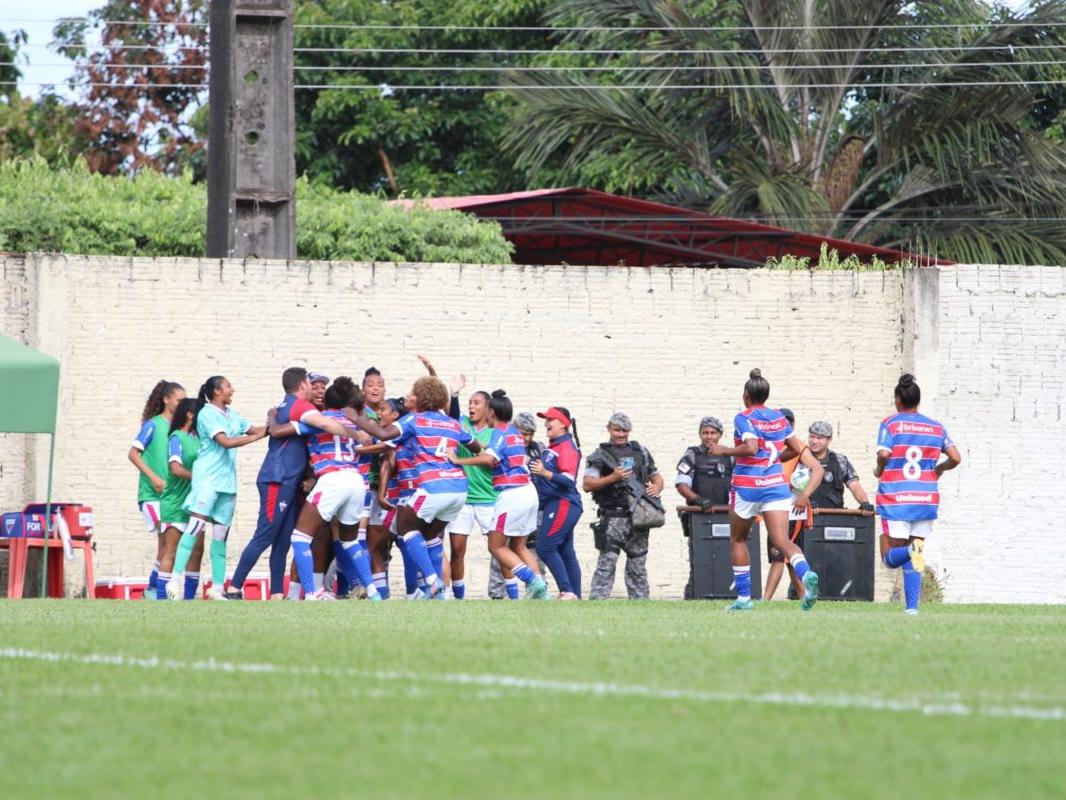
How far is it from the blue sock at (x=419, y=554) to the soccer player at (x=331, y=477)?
1.26 ft

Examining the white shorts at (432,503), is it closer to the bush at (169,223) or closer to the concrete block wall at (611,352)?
the concrete block wall at (611,352)

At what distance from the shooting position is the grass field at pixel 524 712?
520 centimetres

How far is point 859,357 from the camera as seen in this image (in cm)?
1923

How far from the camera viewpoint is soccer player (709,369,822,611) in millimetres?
13453

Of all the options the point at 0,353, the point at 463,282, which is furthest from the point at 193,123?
the point at 0,353

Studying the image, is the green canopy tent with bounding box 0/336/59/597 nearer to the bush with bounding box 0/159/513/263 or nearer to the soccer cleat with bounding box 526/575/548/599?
the bush with bounding box 0/159/513/263

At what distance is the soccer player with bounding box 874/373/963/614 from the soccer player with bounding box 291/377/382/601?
406 centimetres

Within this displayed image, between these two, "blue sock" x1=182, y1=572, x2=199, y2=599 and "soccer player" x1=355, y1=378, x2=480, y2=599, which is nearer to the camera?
"soccer player" x1=355, y1=378, x2=480, y2=599

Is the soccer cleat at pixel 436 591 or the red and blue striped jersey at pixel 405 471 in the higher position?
the red and blue striped jersey at pixel 405 471

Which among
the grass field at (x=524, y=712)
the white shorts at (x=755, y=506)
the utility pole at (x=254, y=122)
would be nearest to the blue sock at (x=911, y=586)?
the white shorts at (x=755, y=506)

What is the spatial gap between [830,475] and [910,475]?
4.33 metres

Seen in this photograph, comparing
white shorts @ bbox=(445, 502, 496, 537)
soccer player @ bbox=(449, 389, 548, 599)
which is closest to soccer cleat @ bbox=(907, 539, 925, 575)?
soccer player @ bbox=(449, 389, 548, 599)

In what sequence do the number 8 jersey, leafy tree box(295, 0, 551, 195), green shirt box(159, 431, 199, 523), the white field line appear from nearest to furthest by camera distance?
the white field line, the number 8 jersey, green shirt box(159, 431, 199, 523), leafy tree box(295, 0, 551, 195)

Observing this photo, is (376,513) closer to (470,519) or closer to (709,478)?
(470,519)
